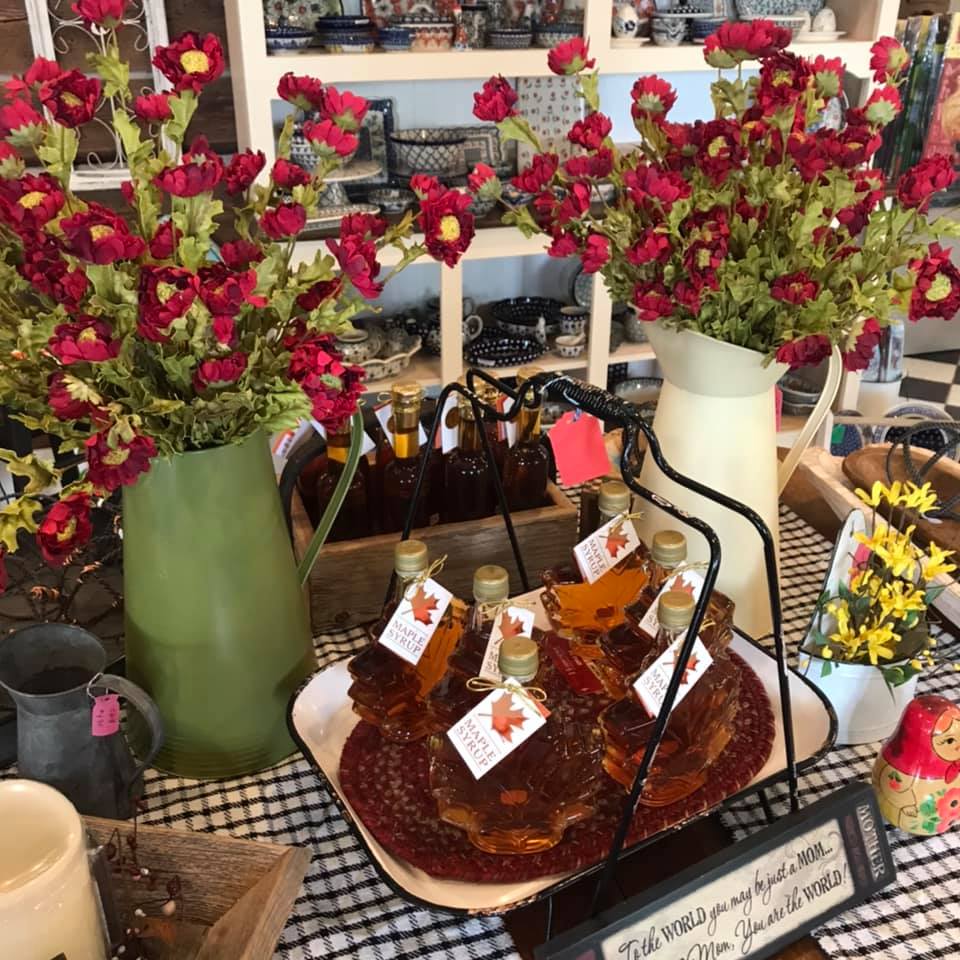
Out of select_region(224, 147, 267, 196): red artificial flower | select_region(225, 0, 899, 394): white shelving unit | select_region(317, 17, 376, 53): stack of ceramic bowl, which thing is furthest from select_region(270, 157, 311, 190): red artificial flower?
select_region(317, 17, 376, 53): stack of ceramic bowl

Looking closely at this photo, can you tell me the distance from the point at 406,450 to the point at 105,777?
441 mm

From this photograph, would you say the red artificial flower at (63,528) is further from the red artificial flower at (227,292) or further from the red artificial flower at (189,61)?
the red artificial flower at (189,61)

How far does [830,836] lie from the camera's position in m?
0.73

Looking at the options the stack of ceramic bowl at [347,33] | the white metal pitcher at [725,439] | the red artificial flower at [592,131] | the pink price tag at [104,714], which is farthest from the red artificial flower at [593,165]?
the stack of ceramic bowl at [347,33]

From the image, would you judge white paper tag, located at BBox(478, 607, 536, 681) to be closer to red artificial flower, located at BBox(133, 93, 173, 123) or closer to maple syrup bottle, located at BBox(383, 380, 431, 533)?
maple syrup bottle, located at BBox(383, 380, 431, 533)

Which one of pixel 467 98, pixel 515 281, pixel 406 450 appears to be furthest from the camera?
pixel 515 281

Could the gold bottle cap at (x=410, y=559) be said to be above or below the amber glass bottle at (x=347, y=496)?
above

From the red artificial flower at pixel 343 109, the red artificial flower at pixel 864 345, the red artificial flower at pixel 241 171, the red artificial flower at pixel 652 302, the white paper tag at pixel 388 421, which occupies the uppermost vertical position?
the red artificial flower at pixel 343 109

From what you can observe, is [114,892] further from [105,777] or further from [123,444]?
→ [123,444]

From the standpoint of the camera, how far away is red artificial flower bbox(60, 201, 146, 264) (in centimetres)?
58


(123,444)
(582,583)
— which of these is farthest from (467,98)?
(123,444)

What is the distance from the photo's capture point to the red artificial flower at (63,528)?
646 millimetres

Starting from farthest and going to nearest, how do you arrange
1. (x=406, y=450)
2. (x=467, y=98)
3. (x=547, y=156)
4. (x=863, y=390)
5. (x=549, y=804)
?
(x=863, y=390)
(x=467, y=98)
(x=406, y=450)
(x=547, y=156)
(x=549, y=804)

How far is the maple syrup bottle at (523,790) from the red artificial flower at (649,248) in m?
0.34
